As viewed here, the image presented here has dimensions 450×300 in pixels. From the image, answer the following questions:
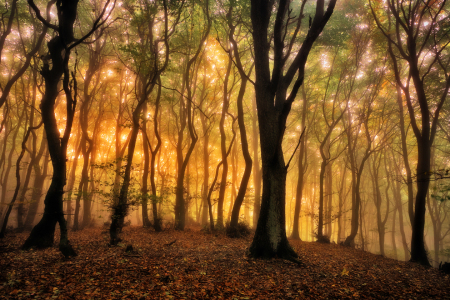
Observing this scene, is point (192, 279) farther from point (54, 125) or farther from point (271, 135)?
point (54, 125)

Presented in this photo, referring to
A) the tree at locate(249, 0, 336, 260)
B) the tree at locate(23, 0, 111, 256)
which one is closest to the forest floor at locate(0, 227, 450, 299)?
the tree at locate(249, 0, 336, 260)

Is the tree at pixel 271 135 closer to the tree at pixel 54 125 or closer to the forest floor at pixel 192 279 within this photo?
the forest floor at pixel 192 279

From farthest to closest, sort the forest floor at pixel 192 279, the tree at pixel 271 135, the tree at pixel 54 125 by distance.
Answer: the tree at pixel 271 135 < the tree at pixel 54 125 < the forest floor at pixel 192 279

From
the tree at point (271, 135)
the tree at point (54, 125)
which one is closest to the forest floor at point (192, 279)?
the tree at point (271, 135)

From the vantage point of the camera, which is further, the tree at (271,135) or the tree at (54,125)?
the tree at (271,135)

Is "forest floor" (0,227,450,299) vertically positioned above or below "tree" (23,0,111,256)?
below

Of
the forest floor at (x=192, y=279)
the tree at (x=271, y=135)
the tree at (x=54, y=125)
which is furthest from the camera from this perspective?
the tree at (x=271, y=135)

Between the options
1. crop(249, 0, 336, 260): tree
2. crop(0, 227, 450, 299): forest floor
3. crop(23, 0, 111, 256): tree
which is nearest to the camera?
crop(0, 227, 450, 299): forest floor

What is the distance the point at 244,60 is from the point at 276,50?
10.6m

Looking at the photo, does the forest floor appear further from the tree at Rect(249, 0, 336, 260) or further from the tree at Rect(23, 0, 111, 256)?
the tree at Rect(23, 0, 111, 256)

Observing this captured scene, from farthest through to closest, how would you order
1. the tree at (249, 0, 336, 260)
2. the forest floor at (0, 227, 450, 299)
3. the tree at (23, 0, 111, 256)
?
1. the tree at (249, 0, 336, 260)
2. the tree at (23, 0, 111, 256)
3. the forest floor at (0, 227, 450, 299)

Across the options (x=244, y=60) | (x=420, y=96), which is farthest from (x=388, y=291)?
(x=244, y=60)

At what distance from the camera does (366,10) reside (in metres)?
11.9

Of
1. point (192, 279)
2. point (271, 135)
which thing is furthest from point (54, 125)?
point (271, 135)
